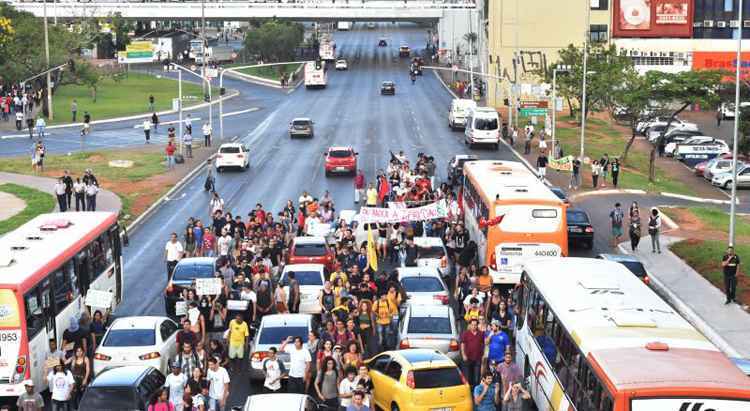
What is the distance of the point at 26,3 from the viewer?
5738 inches

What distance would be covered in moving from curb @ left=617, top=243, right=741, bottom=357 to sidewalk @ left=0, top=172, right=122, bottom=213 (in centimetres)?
2319

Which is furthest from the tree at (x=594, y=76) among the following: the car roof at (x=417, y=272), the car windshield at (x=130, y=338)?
the car windshield at (x=130, y=338)

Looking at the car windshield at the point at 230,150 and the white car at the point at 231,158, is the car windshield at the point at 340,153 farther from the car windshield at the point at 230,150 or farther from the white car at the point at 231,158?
the car windshield at the point at 230,150

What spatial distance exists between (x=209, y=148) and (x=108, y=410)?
52095 millimetres

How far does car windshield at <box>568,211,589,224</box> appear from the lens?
4191 cm

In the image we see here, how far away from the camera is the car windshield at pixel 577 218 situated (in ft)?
137

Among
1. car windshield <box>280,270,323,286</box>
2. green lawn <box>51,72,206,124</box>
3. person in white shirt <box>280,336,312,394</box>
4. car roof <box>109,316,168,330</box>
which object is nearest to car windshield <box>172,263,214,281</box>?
car windshield <box>280,270,323,286</box>

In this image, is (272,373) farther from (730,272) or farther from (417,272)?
(730,272)

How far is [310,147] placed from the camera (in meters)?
72.4

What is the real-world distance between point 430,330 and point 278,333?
3.30 meters

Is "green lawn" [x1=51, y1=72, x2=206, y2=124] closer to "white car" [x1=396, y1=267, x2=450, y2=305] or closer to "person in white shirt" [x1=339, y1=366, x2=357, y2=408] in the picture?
"white car" [x1=396, y1=267, x2=450, y2=305]

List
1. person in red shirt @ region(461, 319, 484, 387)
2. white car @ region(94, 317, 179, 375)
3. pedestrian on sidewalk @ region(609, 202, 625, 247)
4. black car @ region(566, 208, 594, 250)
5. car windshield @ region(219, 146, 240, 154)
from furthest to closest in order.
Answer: car windshield @ region(219, 146, 240, 154)
pedestrian on sidewalk @ region(609, 202, 625, 247)
black car @ region(566, 208, 594, 250)
white car @ region(94, 317, 179, 375)
person in red shirt @ region(461, 319, 484, 387)

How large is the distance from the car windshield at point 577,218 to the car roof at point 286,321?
18.8 metres

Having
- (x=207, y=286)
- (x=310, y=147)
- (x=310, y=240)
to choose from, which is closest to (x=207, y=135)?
(x=310, y=147)
